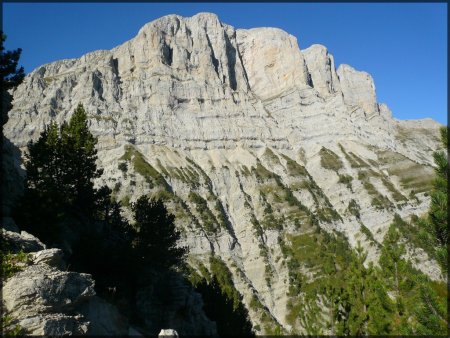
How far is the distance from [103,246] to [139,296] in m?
6.83

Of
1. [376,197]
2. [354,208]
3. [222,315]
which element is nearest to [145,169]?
[354,208]

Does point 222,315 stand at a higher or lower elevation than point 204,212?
lower

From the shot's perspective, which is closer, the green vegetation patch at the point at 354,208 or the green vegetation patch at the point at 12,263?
the green vegetation patch at the point at 12,263

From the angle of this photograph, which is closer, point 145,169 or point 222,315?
point 222,315

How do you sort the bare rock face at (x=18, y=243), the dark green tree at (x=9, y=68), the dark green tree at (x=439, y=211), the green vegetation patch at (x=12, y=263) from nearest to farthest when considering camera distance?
the dark green tree at (x=439, y=211)
the green vegetation patch at (x=12, y=263)
the bare rock face at (x=18, y=243)
the dark green tree at (x=9, y=68)

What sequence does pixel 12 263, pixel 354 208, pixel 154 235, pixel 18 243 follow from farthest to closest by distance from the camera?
pixel 354 208 → pixel 154 235 → pixel 18 243 → pixel 12 263

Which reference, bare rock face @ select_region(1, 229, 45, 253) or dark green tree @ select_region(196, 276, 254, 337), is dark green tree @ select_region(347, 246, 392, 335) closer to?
bare rock face @ select_region(1, 229, 45, 253)

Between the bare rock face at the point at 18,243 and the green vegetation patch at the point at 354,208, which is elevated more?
the green vegetation patch at the point at 354,208

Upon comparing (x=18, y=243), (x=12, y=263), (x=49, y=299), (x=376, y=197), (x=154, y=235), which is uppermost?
(x=376, y=197)

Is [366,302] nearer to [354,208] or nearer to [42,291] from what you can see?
[42,291]

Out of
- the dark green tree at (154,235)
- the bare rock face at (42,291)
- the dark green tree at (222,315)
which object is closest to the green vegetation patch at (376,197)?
the dark green tree at (222,315)

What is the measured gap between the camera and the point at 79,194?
46.7m

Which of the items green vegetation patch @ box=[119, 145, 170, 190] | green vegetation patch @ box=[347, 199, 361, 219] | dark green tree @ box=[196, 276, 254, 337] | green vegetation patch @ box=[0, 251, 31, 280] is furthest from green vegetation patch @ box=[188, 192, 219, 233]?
green vegetation patch @ box=[0, 251, 31, 280]

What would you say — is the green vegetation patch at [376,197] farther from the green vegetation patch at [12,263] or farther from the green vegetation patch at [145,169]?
the green vegetation patch at [12,263]
